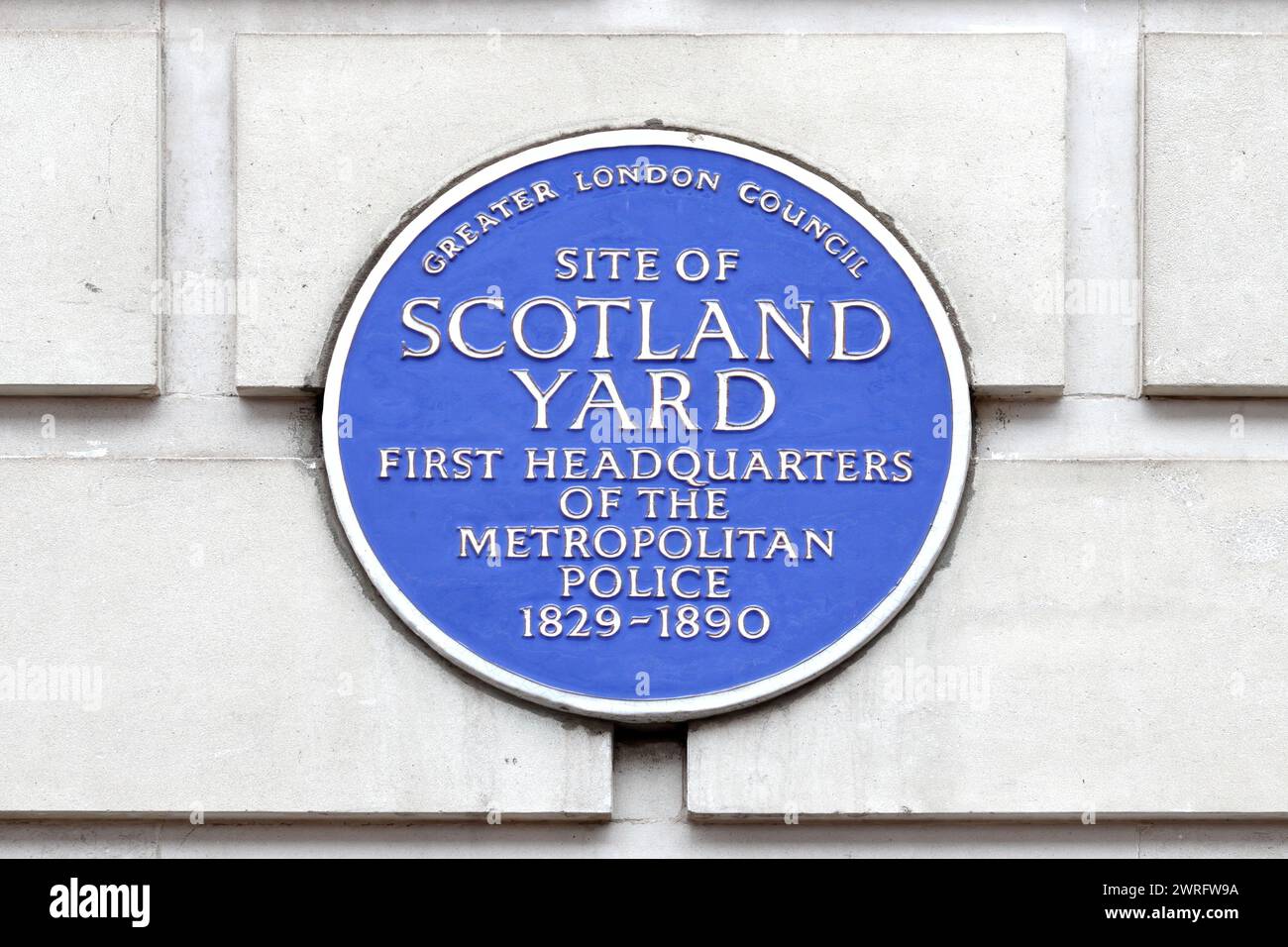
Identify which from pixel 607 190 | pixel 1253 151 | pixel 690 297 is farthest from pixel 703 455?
A: pixel 1253 151

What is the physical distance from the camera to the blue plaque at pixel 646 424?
511 centimetres

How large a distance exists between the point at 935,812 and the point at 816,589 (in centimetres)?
70

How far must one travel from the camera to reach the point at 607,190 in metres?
5.27

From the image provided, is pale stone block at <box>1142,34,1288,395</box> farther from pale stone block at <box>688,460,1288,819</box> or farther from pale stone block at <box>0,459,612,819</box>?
pale stone block at <box>0,459,612,819</box>

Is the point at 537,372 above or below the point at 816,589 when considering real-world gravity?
above

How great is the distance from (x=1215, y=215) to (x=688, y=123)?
61.2 inches

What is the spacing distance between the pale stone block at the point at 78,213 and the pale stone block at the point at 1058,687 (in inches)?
80.5

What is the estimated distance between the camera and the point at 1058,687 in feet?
16.8

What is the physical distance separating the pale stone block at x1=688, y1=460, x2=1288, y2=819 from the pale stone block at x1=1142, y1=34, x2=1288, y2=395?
1.27ft

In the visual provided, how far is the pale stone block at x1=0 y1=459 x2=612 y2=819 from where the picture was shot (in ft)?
16.6
